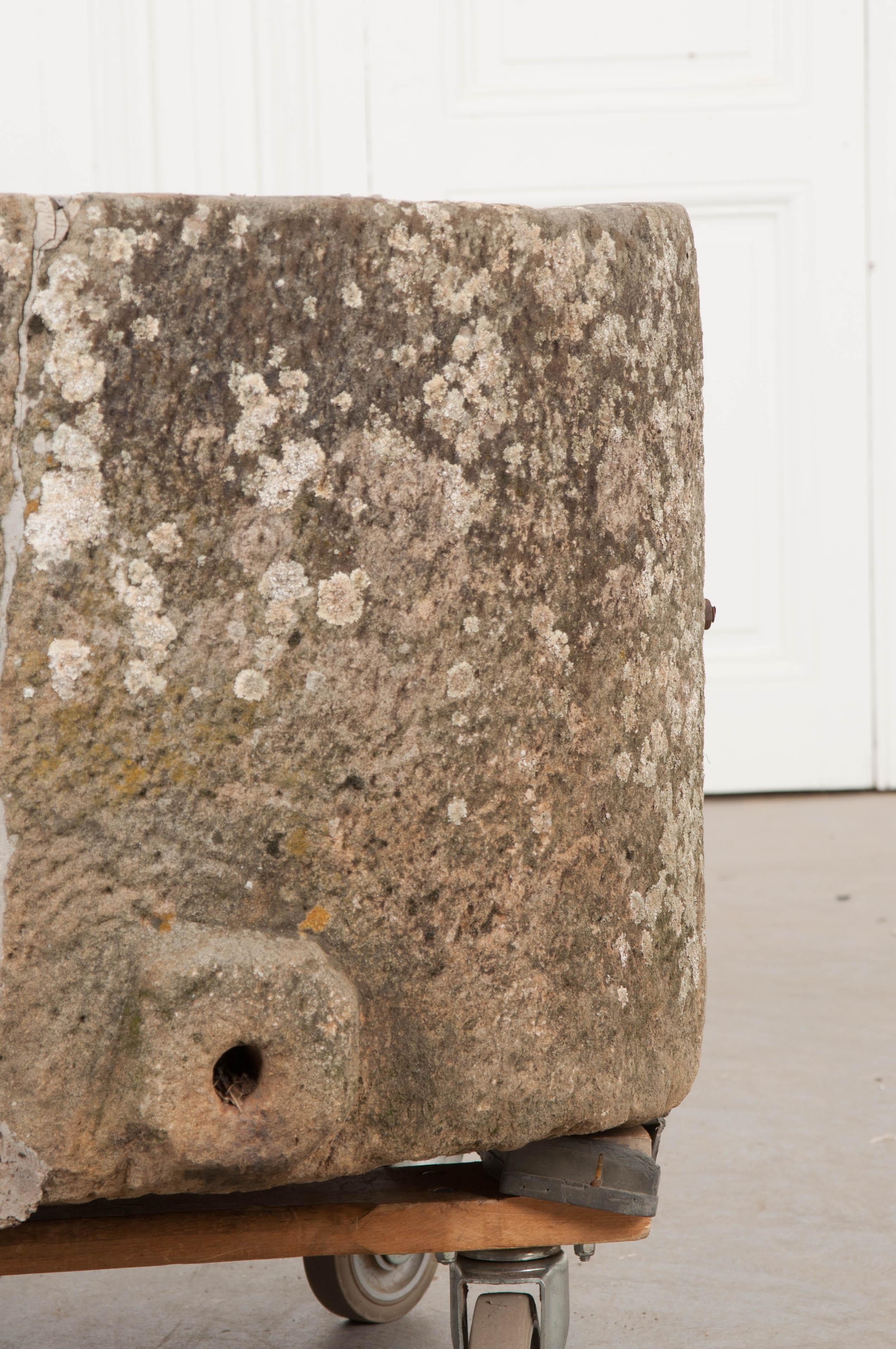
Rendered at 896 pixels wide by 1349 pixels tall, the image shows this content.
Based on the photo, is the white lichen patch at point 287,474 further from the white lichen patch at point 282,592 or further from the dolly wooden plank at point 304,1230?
the dolly wooden plank at point 304,1230

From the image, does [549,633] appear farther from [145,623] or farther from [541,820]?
[145,623]

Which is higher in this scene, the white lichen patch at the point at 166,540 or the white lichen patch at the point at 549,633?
the white lichen patch at the point at 166,540

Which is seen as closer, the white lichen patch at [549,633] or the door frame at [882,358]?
the white lichen patch at [549,633]

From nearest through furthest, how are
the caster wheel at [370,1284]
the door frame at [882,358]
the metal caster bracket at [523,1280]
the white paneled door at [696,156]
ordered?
the metal caster bracket at [523,1280], the caster wheel at [370,1284], the white paneled door at [696,156], the door frame at [882,358]

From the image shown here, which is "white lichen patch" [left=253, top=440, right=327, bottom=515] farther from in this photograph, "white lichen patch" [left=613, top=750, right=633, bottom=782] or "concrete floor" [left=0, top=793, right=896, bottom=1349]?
"concrete floor" [left=0, top=793, right=896, bottom=1349]

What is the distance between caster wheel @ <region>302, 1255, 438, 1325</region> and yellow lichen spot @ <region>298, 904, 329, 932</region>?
0.53 metres

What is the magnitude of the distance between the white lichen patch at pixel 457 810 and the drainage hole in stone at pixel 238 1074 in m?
0.18

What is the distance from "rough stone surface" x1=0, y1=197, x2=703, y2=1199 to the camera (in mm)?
820

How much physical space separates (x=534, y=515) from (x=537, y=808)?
0.18 m

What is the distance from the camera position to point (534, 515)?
896 mm

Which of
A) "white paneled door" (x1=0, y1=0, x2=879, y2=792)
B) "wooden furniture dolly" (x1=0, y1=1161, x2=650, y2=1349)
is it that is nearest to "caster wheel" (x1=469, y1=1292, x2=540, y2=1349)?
"wooden furniture dolly" (x1=0, y1=1161, x2=650, y2=1349)

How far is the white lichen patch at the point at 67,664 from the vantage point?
820 mm

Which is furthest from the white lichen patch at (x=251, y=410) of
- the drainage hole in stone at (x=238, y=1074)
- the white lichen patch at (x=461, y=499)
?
the drainage hole in stone at (x=238, y=1074)

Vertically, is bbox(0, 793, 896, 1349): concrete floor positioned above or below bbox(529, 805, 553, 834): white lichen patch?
below
